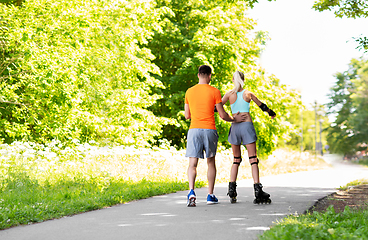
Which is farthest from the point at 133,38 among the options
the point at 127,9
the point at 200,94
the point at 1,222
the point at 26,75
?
the point at 1,222

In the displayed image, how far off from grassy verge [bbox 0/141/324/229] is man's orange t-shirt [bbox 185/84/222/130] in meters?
1.94

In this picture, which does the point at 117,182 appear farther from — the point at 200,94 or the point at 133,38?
the point at 133,38

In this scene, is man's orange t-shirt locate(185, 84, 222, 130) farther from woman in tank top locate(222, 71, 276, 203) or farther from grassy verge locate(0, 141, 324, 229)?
grassy verge locate(0, 141, 324, 229)

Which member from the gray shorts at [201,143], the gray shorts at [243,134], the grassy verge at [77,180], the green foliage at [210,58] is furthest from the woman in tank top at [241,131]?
the green foliage at [210,58]

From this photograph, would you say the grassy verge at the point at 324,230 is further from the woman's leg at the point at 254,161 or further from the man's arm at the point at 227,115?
the man's arm at the point at 227,115

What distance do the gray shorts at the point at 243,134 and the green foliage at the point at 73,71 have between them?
8064mm

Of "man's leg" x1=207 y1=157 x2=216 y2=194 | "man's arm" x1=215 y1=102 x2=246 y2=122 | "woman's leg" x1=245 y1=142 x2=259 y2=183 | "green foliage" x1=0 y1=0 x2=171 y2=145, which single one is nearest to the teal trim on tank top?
"man's arm" x1=215 y1=102 x2=246 y2=122

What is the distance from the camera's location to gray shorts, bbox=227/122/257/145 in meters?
6.54

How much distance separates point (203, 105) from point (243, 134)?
831mm

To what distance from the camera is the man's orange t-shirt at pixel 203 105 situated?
6.44 meters

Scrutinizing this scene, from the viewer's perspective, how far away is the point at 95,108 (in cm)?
1625

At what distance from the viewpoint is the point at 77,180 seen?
8602mm

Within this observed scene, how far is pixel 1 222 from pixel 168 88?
19.0 meters

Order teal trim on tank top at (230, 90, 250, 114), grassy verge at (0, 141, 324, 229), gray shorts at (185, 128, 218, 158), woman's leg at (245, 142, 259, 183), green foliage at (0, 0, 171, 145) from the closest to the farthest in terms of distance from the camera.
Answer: grassy verge at (0, 141, 324, 229) < gray shorts at (185, 128, 218, 158) < woman's leg at (245, 142, 259, 183) < teal trim on tank top at (230, 90, 250, 114) < green foliage at (0, 0, 171, 145)
